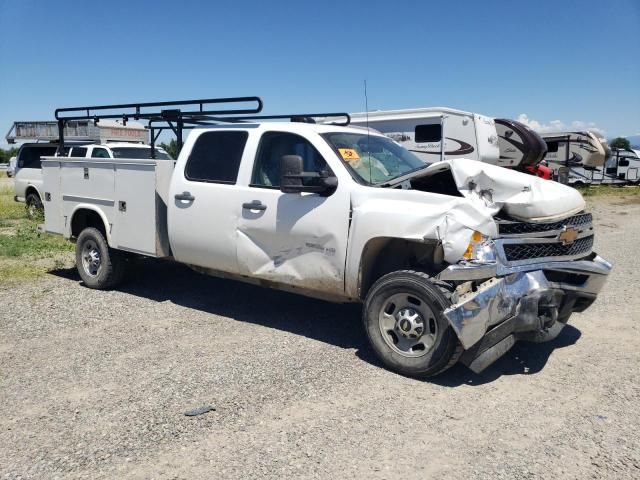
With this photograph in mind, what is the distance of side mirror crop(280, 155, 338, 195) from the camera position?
487cm

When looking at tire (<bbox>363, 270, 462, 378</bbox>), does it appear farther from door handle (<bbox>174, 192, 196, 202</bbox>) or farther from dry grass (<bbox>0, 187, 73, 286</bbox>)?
dry grass (<bbox>0, 187, 73, 286</bbox>)

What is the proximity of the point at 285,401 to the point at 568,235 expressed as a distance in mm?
2707

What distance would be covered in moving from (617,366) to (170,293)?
507 centimetres

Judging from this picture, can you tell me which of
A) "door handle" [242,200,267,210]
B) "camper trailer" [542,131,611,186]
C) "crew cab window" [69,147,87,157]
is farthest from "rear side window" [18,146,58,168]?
"camper trailer" [542,131,611,186]

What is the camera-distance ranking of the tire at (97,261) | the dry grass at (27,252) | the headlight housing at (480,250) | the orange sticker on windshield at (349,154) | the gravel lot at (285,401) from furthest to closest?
1. the dry grass at (27,252)
2. the tire at (97,261)
3. the orange sticker on windshield at (349,154)
4. the headlight housing at (480,250)
5. the gravel lot at (285,401)

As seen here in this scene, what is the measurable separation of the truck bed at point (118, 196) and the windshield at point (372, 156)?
6.98 feet

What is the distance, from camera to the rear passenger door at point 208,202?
571 cm

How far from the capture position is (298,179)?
4.90m

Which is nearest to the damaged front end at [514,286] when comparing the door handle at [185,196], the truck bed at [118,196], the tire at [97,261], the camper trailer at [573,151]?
the door handle at [185,196]

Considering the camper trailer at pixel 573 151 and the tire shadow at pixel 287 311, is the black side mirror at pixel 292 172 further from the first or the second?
the camper trailer at pixel 573 151

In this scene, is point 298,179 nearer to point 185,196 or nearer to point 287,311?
point 185,196

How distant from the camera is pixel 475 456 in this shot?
3.42 metres

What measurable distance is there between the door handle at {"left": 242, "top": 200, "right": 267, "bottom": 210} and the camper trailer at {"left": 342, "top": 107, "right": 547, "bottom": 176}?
8882 mm

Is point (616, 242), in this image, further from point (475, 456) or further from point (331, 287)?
point (475, 456)
